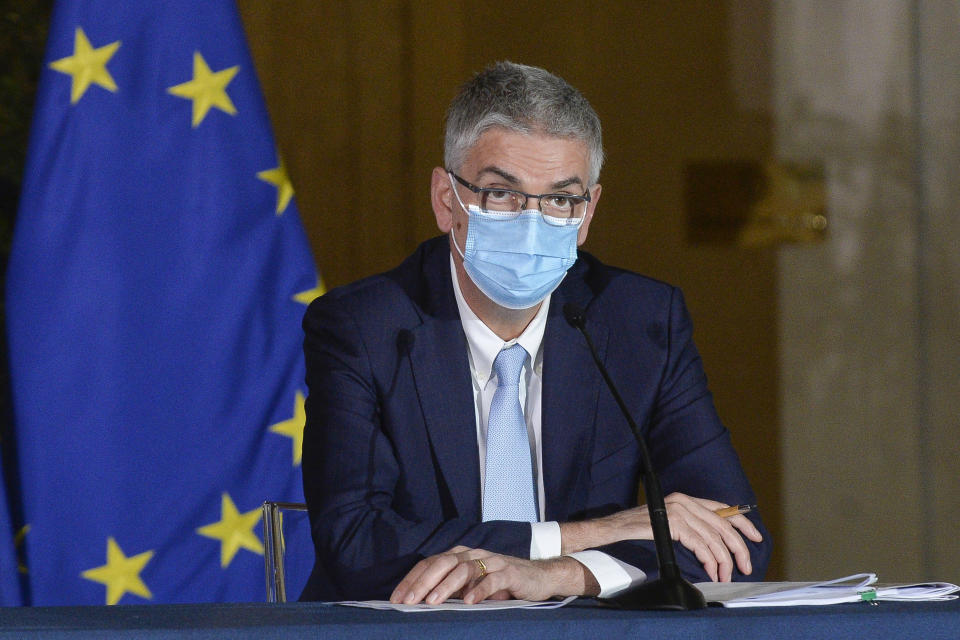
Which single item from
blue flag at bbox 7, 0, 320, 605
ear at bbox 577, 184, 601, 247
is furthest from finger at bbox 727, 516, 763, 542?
blue flag at bbox 7, 0, 320, 605

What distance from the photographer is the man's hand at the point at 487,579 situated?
141 cm

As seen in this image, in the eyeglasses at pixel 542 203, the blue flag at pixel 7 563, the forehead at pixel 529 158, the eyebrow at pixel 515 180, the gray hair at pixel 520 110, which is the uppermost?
the gray hair at pixel 520 110

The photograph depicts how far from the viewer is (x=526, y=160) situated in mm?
1995

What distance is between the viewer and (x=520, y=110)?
2037 millimetres

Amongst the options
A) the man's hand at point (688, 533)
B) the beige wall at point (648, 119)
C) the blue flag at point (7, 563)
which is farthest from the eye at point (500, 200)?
the beige wall at point (648, 119)

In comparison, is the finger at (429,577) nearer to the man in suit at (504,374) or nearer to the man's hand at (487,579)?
the man's hand at (487,579)

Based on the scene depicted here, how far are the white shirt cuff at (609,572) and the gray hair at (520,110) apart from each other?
0.76 m

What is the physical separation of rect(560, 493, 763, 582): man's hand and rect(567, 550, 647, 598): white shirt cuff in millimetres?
135

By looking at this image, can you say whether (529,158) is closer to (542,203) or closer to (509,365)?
(542,203)

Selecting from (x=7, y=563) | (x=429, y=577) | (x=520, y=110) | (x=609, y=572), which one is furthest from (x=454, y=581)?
(x=7, y=563)

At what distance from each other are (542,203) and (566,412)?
1.23 ft

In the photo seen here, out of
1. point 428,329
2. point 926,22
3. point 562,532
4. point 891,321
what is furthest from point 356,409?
point 926,22

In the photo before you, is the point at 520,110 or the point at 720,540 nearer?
the point at 720,540

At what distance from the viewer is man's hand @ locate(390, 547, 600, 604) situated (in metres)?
1.41
